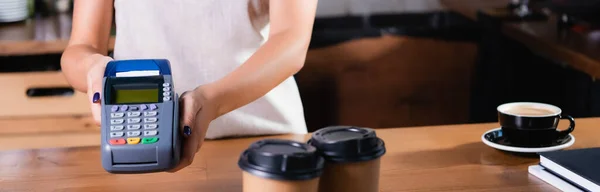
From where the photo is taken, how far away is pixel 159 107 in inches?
37.4

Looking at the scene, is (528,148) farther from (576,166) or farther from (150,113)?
(150,113)

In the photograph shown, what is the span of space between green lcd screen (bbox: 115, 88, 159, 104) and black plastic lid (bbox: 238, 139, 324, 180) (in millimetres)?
176

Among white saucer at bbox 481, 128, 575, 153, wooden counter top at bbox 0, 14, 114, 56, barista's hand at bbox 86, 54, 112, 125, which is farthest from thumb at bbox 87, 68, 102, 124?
wooden counter top at bbox 0, 14, 114, 56

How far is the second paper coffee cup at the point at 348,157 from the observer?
0.85m

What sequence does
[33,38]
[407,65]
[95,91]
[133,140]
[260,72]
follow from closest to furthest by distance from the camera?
[133,140], [95,91], [260,72], [33,38], [407,65]

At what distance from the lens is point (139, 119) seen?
94 cm

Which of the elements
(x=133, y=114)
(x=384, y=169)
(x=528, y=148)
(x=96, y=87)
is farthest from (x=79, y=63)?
(x=528, y=148)

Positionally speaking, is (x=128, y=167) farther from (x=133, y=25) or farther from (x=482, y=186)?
(x=133, y=25)

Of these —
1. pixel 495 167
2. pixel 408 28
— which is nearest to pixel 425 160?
pixel 495 167

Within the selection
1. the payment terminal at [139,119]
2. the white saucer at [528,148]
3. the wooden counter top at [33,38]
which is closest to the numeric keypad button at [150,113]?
the payment terminal at [139,119]

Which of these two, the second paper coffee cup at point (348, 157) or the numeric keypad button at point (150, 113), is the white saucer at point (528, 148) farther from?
the numeric keypad button at point (150, 113)

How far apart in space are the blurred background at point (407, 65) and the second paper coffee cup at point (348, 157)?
1346 mm

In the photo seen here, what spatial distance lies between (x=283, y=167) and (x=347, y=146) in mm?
79

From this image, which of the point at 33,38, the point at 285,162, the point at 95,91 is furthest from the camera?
the point at 33,38
